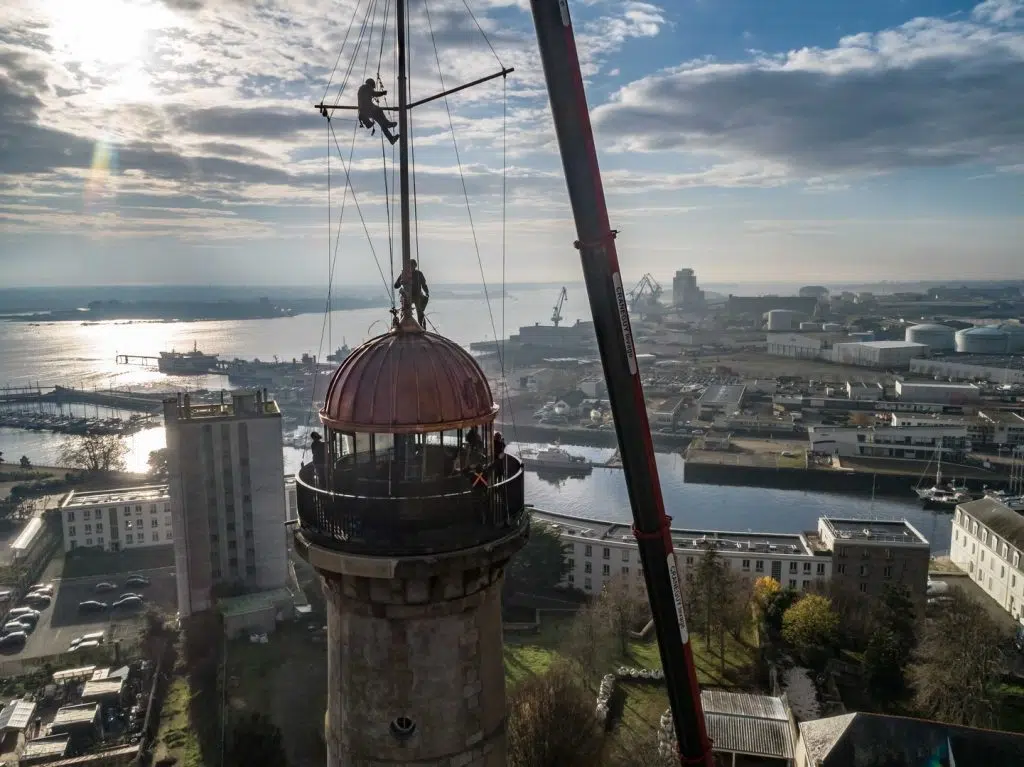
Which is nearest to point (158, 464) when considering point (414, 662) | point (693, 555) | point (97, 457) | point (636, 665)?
point (97, 457)

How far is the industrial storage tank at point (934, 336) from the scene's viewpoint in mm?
88625

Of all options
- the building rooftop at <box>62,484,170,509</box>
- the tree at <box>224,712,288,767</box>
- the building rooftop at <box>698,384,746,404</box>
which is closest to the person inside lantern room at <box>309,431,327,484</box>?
the tree at <box>224,712,288,767</box>

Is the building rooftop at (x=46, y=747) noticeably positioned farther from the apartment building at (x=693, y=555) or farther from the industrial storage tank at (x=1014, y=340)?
the industrial storage tank at (x=1014, y=340)

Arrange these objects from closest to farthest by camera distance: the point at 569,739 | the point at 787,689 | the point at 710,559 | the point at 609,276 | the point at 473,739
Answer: the point at 473,739 < the point at 609,276 < the point at 569,739 < the point at 787,689 < the point at 710,559

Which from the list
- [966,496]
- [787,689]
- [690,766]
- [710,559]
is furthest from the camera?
[966,496]

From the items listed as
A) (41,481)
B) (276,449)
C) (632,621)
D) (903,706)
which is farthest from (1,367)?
(903,706)

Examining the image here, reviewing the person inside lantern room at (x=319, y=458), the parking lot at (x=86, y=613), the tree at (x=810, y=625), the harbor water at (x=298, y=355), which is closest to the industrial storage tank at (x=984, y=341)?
the harbor water at (x=298, y=355)

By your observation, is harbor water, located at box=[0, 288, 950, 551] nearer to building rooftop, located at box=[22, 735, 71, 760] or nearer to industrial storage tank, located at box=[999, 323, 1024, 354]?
building rooftop, located at box=[22, 735, 71, 760]

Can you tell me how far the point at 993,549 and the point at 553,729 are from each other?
1726 centimetres

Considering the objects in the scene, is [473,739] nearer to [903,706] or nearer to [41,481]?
[903,706]

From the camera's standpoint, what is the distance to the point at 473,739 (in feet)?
8.40

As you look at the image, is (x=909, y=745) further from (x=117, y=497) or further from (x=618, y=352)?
(x=117, y=497)

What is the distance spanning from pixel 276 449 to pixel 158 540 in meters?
10.3

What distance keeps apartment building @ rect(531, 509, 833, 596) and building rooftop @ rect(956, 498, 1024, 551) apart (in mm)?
5921
